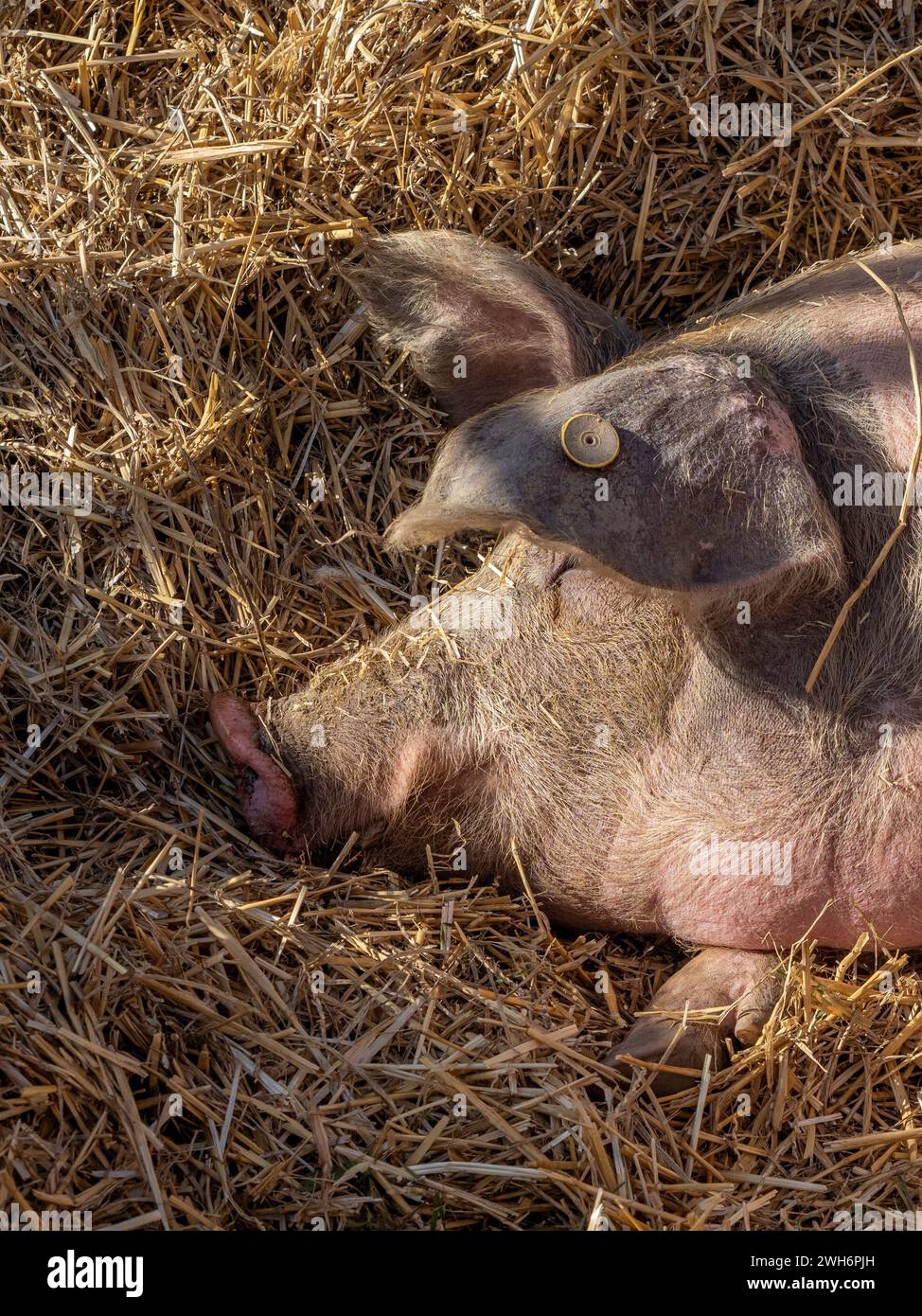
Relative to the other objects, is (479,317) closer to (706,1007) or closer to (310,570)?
(310,570)

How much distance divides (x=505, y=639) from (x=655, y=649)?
0.30 m

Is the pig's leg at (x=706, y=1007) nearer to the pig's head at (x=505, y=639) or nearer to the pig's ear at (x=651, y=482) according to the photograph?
the pig's head at (x=505, y=639)

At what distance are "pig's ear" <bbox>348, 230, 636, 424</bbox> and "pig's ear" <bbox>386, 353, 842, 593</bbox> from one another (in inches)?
15.2

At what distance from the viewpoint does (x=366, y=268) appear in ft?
8.84

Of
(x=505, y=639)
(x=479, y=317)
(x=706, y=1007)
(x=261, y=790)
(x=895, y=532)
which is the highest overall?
(x=479, y=317)

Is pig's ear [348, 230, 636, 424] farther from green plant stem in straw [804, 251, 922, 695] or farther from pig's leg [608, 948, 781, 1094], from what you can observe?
pig's leg [608, 948, 781, 1094]

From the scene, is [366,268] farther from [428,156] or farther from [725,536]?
[725,536]

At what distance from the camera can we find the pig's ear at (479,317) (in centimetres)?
265

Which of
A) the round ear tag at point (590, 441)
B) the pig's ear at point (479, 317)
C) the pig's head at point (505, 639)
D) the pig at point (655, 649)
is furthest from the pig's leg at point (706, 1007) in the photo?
the pig's ear at point (479, 317)

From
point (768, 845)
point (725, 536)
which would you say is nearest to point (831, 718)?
point (768, 845)

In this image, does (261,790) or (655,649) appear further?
(261,790)

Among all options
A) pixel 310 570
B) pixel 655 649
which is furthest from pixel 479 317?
pixel 655 649

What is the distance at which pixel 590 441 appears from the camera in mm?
2145

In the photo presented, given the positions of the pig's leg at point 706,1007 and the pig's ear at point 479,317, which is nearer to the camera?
the pig's leg at point 706,1007
